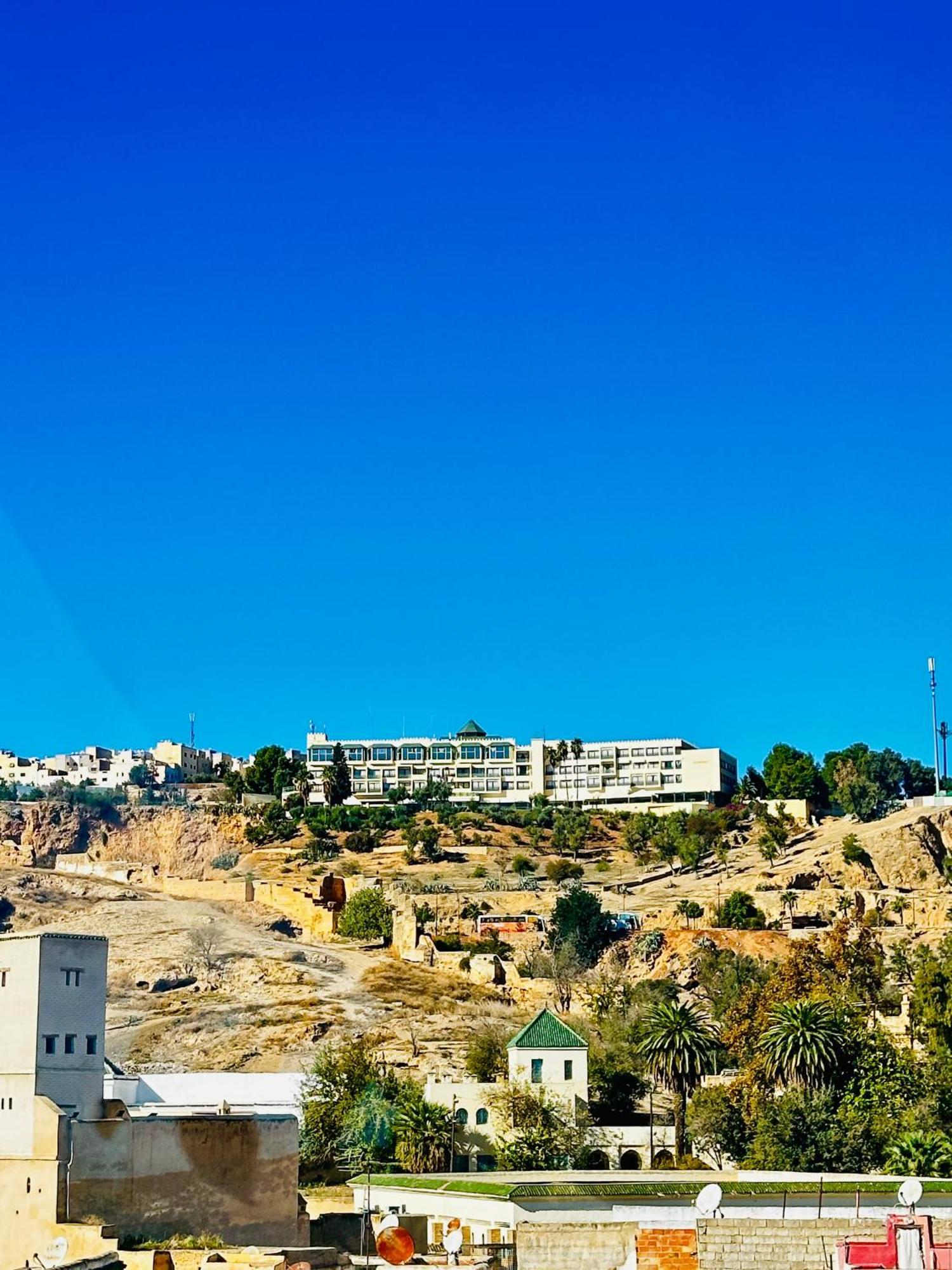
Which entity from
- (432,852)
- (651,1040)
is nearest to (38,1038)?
(651,1040)

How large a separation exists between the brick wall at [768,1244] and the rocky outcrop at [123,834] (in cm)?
12916

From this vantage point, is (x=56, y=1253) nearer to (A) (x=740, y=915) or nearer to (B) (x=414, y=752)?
(A) (x=740, y=915)

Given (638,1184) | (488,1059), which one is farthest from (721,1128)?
(638,1184)

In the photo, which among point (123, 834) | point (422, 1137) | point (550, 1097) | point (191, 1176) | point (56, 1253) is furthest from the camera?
point (123, 834)

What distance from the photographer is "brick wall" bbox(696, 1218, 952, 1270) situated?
70.1 ft

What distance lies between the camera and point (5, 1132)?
3925 centimetres

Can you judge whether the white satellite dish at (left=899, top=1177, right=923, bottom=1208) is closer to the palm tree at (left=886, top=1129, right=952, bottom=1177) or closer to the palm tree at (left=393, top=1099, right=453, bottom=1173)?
the palm tree at (left=886, top=1129, right=952, bottom=1177)

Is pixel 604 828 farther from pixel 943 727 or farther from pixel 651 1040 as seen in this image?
pixel 651 1040

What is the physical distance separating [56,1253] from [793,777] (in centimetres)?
11881

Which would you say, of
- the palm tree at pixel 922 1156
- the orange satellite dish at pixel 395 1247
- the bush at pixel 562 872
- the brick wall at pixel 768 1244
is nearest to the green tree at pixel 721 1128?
the palm tree at pixel 922 1156

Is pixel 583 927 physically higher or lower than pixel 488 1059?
→ higher

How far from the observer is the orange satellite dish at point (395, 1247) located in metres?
35.3

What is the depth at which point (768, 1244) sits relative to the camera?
856 inches

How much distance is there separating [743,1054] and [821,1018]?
5.11 m
